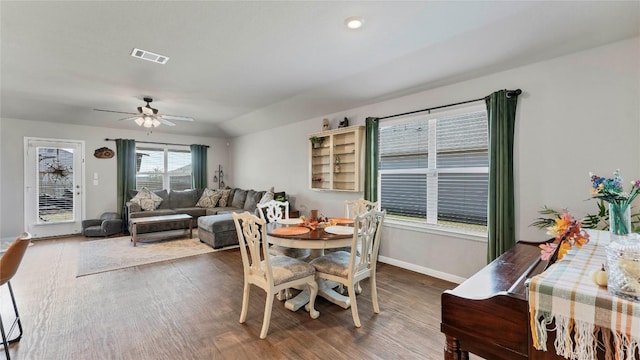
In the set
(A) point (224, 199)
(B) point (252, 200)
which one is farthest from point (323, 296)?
(A) point (224, 199)

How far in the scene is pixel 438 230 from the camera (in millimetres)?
3531

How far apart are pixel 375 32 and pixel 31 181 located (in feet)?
23.8

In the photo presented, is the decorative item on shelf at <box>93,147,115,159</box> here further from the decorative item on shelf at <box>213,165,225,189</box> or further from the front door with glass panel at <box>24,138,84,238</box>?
the decorative item on shelf at <box>213,165,225,189</box>

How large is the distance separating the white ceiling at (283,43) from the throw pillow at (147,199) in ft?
8.47

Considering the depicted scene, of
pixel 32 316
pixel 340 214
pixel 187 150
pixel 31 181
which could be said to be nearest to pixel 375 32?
pixel 340 214

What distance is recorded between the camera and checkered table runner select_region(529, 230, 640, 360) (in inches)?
30.2

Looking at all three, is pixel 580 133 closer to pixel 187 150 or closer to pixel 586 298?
pixel 586 298

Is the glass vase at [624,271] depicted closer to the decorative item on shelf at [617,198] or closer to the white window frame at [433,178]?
the decorative item on shelf at [617,198]

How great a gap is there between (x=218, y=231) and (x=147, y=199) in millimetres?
2696

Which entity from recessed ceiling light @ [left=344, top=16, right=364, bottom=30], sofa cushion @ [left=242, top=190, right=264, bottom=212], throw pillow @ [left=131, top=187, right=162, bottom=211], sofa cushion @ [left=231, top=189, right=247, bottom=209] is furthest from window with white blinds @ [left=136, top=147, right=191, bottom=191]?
recessed ceiling light @ [left=344, top=16, right=364, bottom=30]

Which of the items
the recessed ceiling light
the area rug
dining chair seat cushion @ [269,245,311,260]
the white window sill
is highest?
the recessed ceiling light

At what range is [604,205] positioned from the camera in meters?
2.36

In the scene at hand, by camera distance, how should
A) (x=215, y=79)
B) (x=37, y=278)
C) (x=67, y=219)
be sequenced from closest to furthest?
(x=37, y=278) < (x=215, y=79) < (x=67, y=219)

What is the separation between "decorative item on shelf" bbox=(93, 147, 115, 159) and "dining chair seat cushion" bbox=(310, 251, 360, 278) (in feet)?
20.8
